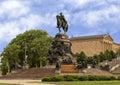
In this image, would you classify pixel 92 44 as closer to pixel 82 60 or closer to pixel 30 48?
pixel 30 48

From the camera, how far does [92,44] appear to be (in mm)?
178750

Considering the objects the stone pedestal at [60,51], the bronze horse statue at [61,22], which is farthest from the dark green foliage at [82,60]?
the bronze horse statue at [61,22]

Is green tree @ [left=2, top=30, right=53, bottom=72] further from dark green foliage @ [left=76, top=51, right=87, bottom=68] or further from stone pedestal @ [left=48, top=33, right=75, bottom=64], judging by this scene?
stone pedestal @ [left=48, top=33, right=75, bottom=64]

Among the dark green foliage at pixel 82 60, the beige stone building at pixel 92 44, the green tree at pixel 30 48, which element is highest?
the beige stone building at pixel 92 44

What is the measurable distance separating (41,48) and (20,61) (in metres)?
7.56

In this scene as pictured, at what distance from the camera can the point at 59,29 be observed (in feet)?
216

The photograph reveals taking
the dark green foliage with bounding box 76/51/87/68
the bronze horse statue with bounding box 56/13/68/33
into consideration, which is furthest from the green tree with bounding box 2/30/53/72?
the bronze horse statue with bounding box 56/13/68/33

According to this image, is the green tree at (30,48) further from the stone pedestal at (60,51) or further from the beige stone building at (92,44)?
the beige stone building at (92,44)

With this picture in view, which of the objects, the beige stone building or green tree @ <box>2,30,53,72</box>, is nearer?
green tree @ <box>2,30,53,72</box>

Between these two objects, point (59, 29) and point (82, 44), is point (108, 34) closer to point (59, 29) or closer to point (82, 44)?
point (82, 44)

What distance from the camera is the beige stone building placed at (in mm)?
177375

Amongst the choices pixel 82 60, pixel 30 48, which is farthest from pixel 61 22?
pixel 30 48

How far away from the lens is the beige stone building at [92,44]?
582 ft

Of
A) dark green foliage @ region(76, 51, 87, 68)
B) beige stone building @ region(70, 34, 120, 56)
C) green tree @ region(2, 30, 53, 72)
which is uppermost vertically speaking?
beige stone building @ region(70, 34, 120, 56)
